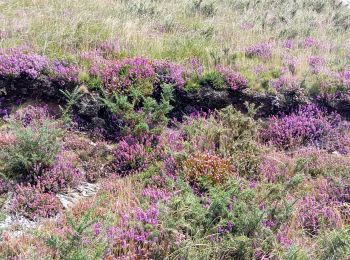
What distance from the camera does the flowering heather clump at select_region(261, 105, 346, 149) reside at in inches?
325

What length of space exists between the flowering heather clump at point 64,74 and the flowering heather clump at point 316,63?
5947mm

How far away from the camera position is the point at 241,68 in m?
9.52

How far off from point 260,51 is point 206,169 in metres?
5.33

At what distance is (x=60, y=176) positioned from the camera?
6449mm

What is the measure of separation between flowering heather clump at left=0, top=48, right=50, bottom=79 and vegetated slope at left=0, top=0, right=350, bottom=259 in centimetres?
3

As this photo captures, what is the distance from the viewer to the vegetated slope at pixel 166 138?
17.3 feet

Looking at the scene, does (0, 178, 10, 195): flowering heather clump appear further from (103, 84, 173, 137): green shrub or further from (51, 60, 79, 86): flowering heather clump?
(51, 60, 79, 86): flowering heather clump

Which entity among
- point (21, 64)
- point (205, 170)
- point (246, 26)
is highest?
point (246, 26)

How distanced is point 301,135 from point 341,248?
3645 mm

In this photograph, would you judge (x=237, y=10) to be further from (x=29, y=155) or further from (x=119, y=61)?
(x=29, y=155)

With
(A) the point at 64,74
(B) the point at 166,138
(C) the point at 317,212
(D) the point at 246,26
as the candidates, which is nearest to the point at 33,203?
(B) the point at 166,138

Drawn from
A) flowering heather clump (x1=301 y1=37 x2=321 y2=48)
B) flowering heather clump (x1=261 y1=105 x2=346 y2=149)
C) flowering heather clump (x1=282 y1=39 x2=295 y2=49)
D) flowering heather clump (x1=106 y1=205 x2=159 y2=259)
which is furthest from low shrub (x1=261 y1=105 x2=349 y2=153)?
flowering heather clump (x1=301 y1=37 x2=321 y2=48)

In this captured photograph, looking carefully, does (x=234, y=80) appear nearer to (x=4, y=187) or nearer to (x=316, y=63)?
(x=316, y=63)

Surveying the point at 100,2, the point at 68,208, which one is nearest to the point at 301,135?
the point at 68,208
